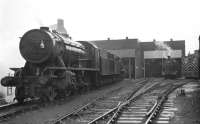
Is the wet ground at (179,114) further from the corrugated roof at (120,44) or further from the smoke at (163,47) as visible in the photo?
the corrugated roof at (120,44)

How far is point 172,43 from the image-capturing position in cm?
5197

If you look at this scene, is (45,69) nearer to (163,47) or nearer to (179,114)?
(179,114)

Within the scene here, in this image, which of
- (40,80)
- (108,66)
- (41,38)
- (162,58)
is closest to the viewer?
(40,80)

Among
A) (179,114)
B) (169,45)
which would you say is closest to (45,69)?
(179,114)

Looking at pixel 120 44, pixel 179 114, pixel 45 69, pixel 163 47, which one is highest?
pixel 120 44

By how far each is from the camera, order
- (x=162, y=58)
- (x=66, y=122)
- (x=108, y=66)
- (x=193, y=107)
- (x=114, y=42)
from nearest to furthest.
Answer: (x=66, y=122) < (x=193, y=107) < (x=108, y=66) < (x=162, y=58) < (x=114, y=42)

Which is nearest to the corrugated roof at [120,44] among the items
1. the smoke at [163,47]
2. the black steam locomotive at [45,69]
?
the smoke at [163,47]

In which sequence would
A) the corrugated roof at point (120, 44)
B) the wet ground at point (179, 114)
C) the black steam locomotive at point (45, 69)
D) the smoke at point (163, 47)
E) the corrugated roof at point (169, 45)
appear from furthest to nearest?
the corrugated roof at point (169, 45)
the corrugated roof at point (120, 44)
the smoke at point (163, 47)
the black steam locomotive at point (45, 69)
the wet ground at point (179, 114)

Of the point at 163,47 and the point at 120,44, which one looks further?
the point at 120,44

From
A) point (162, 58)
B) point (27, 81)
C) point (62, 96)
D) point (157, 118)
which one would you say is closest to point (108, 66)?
point (62, 96)

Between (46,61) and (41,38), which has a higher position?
(41,38)

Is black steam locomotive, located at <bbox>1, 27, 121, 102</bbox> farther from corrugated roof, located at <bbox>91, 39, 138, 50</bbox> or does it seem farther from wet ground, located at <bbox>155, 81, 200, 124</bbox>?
corrugated roof, located at <bbox>91, 39, 138, 50</bbox>

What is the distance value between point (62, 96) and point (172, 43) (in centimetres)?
4025

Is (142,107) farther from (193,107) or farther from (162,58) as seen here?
(162,58)
